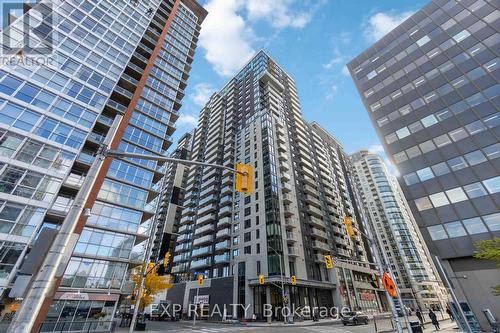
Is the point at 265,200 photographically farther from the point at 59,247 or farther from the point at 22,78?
the point at 59,247

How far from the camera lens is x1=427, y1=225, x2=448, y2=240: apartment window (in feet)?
77.1

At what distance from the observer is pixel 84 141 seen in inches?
1014

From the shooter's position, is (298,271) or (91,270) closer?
(91,270)

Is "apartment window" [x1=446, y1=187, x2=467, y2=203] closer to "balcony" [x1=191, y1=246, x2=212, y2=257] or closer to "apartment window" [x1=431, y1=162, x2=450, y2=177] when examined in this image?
"apartment window" [x1=431, y1=162, x2=450, y2=177]

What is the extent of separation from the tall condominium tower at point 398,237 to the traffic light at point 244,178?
8949cm

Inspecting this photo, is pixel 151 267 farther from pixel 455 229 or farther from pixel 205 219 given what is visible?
pixel 455 229

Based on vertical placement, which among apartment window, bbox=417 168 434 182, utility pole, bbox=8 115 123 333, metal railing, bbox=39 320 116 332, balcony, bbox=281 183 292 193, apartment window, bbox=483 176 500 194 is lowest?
metal railing, bbox=39 320 116 332

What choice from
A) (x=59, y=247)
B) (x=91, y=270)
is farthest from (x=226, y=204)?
(x=59, y=247)

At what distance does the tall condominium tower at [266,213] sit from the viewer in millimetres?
42844

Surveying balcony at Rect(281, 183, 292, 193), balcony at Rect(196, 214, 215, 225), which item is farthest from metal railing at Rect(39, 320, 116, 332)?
balcony at Rect(281, 183, 292, 193)

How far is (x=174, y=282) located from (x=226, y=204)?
83.0 feet

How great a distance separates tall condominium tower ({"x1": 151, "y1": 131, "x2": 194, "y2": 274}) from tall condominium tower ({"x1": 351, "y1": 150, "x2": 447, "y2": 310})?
69.6 m

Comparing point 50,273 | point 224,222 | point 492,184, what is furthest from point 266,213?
point 50,273

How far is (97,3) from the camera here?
35938 mm
